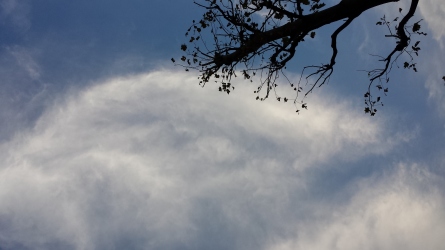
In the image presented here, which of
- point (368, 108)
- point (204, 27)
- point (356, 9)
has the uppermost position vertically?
point (204, 27)

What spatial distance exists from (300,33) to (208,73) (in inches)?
119

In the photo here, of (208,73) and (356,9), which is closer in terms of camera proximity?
(356,9)

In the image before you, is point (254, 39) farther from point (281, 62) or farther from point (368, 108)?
point (368, 108)

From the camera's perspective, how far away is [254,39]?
10102 mm

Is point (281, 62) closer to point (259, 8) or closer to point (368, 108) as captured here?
point (259, 8)

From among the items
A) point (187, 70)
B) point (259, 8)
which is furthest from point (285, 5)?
point (187, 70)

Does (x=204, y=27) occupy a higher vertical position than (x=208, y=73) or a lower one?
higher

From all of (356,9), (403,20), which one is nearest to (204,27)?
(356,9)

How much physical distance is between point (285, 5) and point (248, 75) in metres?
2.34

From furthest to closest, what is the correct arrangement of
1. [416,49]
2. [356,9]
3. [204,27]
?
[204,27]
[416,49]
[356,9]

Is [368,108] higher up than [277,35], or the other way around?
[277,35]

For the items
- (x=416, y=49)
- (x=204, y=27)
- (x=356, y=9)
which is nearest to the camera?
(x=356, y=9)

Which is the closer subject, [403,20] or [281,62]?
[403,20]

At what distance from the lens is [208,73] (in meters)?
11.3
